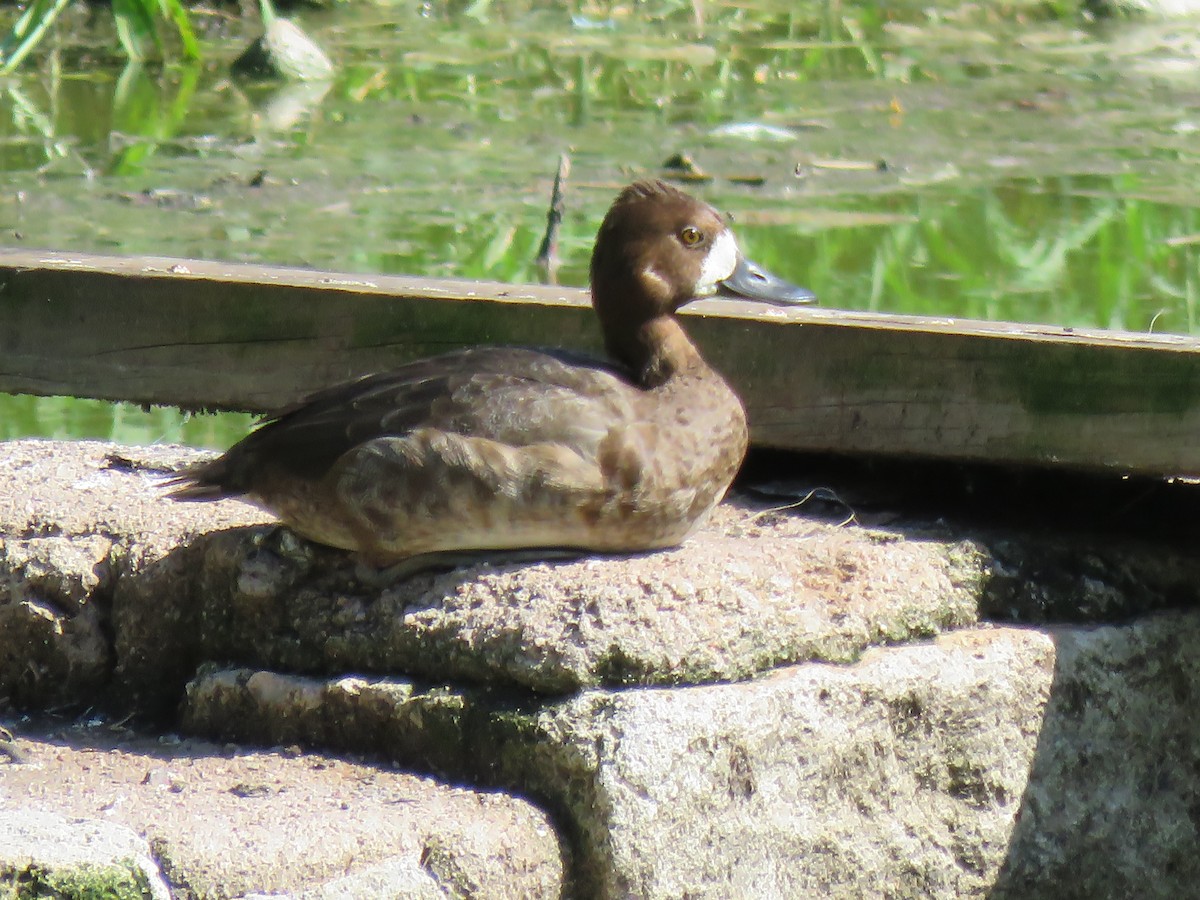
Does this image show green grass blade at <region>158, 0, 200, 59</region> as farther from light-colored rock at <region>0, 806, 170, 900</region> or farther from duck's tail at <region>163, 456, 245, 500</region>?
light-colored rock at <region>0, 806, 170, 900</region>

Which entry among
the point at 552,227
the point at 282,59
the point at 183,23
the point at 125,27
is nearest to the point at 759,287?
the point at 552,227

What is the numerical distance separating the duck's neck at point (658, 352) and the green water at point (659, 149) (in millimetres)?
2431

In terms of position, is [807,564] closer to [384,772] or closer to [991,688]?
[991,688]

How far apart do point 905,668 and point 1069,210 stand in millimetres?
4405

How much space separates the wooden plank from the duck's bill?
0.15ft

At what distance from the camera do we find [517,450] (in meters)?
2.84

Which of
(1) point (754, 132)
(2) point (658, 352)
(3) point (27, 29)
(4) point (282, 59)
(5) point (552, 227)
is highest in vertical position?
(2) point (658, 352)

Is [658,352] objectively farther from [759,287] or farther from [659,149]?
[659,149]

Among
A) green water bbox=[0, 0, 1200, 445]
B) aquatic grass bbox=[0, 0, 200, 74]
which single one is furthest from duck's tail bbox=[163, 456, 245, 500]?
aquatic grass bbox=[0, 0, 200, 74]

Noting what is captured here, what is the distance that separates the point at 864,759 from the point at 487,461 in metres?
0.76

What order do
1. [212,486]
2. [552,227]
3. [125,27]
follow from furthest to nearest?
[125,27] → [552,227] → [212,486]

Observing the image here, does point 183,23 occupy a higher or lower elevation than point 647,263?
lower

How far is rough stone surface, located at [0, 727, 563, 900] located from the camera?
234 centimetres

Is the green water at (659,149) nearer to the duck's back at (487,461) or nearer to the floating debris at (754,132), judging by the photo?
the floating debris at (754,132)
